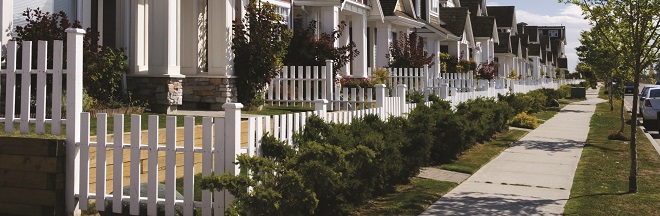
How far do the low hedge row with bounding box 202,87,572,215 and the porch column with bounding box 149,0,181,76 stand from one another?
463cm

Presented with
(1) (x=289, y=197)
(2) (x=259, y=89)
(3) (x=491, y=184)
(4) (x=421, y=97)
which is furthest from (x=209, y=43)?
(1) (x=289, y=197)

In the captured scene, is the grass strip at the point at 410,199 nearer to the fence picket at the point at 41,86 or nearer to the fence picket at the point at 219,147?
the fence picket at the point at 219,147

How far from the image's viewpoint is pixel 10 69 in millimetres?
7570

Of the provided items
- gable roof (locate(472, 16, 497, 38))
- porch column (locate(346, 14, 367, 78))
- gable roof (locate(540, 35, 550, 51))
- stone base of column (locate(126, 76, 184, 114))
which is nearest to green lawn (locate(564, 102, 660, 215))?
stone base of column (locate(126, 76, 184, 114))

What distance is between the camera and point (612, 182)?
11.1 meters

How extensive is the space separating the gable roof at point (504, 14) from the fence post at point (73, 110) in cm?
5981

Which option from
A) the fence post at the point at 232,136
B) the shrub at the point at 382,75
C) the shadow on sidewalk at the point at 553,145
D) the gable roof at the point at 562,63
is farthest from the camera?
the gable roof at the point at 562,63

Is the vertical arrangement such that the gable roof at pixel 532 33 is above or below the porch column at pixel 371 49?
above

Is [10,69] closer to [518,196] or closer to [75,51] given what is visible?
[75,51]

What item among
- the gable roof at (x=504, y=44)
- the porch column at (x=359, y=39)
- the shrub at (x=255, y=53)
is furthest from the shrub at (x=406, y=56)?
the gable roof at (x=504, y=44)

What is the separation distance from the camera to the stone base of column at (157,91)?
13094 millimetres

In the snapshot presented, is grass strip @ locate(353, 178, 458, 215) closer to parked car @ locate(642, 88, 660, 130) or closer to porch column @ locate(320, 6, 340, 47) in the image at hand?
porch column @ locate(320, 6, 340, 47)

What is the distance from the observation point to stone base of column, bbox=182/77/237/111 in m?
14.7

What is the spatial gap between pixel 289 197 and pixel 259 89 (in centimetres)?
908
